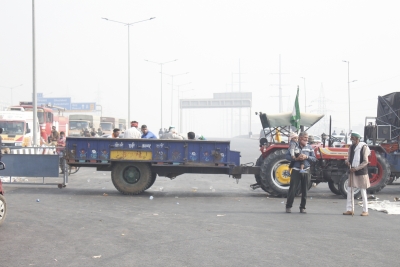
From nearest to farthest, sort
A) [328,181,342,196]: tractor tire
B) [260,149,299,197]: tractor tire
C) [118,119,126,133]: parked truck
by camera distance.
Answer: [260,149,299,197]: tractor tire, [328,181,342,196]: tractor tire, [118,119,126,133]: parked truck

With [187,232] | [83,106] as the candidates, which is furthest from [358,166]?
[83,106]

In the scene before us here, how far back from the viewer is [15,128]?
35.4 meters

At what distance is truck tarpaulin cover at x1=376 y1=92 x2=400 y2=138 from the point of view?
1781cm

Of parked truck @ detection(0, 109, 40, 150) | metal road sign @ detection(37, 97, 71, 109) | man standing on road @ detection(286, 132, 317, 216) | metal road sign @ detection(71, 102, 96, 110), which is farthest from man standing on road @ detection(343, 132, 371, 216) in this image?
metal road sign @ detection(71, 102, 96, 110)

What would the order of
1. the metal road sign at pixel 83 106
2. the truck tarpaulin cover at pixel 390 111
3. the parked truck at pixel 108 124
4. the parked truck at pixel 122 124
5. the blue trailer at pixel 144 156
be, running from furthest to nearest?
the metal road sign at pixel 83 106 → the parked truck at pixel 122 124 → the parked truck at pixel 108 124 → the truck tarpaulin cover at pixel 390 111 → the blue trailer at pixel 144 156

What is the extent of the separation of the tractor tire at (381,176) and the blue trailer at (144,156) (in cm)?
304

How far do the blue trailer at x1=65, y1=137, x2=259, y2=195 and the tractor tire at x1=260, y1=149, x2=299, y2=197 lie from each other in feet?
1.01

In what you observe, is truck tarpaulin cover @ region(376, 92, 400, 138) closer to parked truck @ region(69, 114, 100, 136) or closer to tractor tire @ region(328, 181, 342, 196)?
tractor tire @ region(328, 181, 342, 196)

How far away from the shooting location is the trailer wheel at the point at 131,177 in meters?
16.1

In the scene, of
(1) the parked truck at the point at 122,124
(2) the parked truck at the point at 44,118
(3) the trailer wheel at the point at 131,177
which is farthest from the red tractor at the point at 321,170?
(1) the parked truck at the point at 122,124

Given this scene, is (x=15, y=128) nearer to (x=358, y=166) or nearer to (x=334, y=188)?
Result: (x=334, y=188)

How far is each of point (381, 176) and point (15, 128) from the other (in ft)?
80.3

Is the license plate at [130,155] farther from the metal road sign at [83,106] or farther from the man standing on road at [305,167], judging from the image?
the metal road sign at [83,106]

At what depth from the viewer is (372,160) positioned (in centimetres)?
1603
